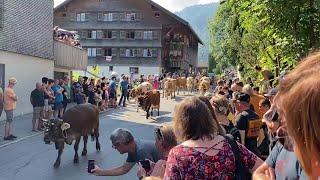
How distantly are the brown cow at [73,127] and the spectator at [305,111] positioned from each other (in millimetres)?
10462

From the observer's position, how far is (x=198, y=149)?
10.9 feet

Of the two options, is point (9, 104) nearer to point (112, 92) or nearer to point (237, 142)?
point (237, 142)

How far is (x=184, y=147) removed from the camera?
3314 millimetres

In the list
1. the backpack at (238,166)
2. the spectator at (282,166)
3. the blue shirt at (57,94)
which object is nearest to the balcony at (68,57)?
the blue shirt at (57,94)

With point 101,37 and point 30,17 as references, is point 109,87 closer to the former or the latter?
point 30,17

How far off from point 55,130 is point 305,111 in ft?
34.8

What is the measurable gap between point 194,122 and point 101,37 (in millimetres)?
72782

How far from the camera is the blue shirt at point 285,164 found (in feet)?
9.08

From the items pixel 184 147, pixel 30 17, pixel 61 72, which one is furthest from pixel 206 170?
pixel 61 72

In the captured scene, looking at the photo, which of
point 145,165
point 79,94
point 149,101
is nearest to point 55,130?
point 145,165

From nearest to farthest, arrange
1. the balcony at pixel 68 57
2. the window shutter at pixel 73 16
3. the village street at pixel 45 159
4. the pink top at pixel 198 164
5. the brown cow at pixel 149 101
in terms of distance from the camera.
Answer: the pink top at pixel 198 164 → the village street at pixel 45 159 → the brown cow at pixel 149 101 → the balcony at pixel 68 57 → the window shutter at pixel 73 16

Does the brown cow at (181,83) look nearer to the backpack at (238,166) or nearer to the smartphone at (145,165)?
the smartphone at (145,165)

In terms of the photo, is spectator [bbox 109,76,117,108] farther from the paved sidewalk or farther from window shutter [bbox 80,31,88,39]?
window shutter [bbox 80,31,88,39]

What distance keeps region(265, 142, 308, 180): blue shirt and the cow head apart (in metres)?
8.97
